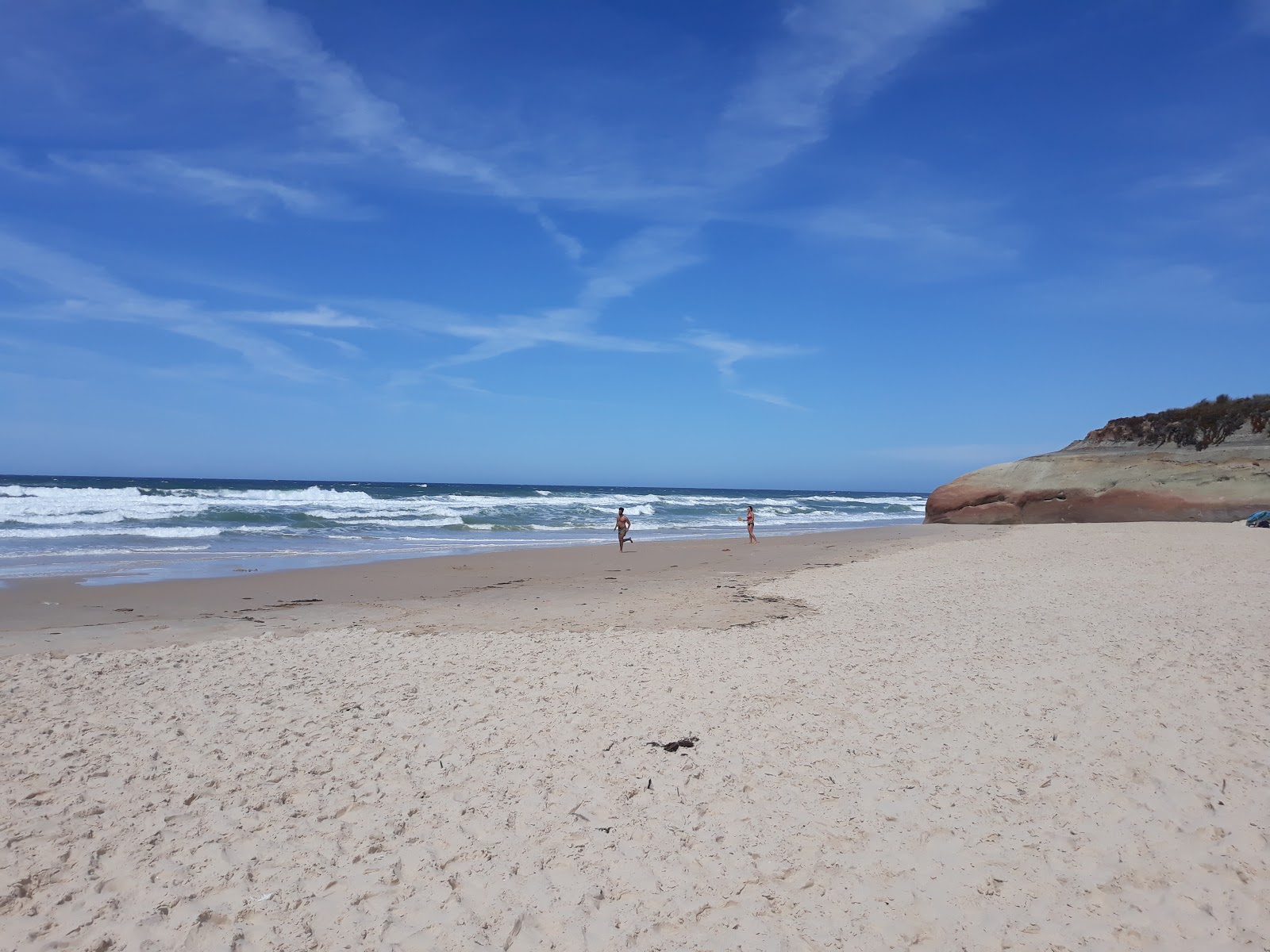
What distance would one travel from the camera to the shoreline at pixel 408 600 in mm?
9250

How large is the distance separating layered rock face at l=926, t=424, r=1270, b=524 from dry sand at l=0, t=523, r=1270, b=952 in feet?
64.7

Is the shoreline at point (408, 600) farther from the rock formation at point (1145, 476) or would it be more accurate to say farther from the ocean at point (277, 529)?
the rock formation at point (1145, 476)

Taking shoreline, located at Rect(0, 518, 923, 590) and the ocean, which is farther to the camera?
the ocean

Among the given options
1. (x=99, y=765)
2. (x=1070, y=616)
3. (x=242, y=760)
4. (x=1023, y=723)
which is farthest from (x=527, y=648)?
(x=1070, y=616)

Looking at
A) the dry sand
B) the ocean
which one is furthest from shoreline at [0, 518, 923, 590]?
the dry sand

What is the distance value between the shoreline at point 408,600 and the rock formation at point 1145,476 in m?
12.1

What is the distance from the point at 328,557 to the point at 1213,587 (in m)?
16.9

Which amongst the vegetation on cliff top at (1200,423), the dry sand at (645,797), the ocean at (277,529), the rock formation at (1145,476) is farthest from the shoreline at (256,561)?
the vegetation on cliff top at (1200,423)

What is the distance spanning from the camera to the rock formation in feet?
77.9

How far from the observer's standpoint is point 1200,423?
85.8ft

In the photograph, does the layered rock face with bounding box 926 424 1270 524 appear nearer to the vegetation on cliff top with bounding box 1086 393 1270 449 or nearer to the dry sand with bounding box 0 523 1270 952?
the vegetation on cliff top with bounding box 1086 393 1270 449

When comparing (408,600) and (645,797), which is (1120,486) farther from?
(645,797)

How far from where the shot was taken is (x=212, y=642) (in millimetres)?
8281

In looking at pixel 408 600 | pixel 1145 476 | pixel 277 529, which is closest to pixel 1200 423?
pixel 1145 476
